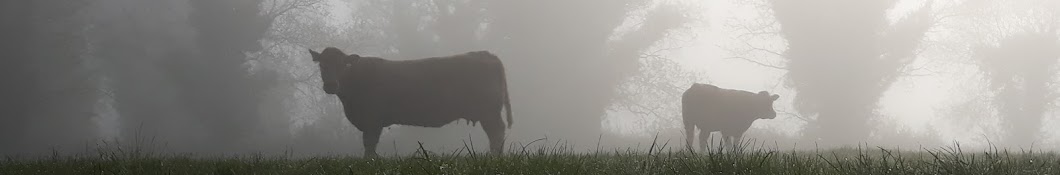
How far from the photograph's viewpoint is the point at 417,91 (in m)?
11.7

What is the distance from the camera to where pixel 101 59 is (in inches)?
1256

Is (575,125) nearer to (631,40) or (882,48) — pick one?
(631,40)

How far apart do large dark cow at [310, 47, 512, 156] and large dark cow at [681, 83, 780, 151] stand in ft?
27.1

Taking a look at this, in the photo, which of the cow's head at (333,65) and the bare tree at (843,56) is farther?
the bare tree at (843,56)

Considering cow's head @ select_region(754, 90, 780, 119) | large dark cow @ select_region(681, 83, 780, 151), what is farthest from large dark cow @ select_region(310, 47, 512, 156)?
cow's head @ select_region(754, 90, 780, 119)

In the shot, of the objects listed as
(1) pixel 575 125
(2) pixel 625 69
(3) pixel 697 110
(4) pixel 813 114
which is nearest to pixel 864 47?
(4) pixel 813 114

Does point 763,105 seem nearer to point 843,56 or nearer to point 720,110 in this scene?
point 720,110

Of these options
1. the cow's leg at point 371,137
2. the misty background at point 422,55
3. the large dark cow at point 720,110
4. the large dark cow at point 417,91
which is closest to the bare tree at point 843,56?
the misty background at point 422,55

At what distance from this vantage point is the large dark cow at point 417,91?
11711mm

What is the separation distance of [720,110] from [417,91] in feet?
30.1

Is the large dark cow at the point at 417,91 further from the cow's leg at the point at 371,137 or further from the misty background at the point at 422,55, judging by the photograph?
the misty background at the point at 422,55

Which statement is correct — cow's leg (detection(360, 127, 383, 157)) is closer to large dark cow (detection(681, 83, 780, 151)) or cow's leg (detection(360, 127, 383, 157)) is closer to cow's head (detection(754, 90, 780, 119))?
large dark cow (detection(681, 83, 780, 151))

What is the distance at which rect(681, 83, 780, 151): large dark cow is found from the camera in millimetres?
18984

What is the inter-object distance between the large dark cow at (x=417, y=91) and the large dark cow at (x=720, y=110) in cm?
826
